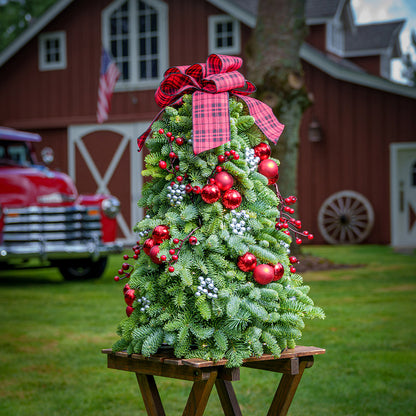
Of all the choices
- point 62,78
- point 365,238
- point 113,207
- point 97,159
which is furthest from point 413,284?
point 62,78

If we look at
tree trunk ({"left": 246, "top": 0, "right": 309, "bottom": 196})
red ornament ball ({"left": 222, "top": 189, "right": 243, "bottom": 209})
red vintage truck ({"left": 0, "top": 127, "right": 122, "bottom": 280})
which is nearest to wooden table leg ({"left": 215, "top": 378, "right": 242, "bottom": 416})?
red ornament ball ({"left": 222, "top": 189, "right": 243, "bottom": 209})

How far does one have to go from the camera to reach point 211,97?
8.09 feet

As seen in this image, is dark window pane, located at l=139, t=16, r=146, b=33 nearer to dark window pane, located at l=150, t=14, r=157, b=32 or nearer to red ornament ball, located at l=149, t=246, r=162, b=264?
dark window pane, located at l=150, t=14, r=157, b=32

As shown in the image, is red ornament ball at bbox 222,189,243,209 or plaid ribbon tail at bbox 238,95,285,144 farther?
plaid ribbon tail at bbox 238,95,285,144

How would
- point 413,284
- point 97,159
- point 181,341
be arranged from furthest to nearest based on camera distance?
point 97,159
point 413,284
point 181,341

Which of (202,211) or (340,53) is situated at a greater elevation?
(340,53)

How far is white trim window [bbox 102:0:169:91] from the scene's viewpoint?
15.8 metres

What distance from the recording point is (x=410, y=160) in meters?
14.5

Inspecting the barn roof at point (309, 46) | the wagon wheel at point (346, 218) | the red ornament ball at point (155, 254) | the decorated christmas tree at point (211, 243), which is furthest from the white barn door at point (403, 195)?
the red ornament ball at point (155, 254)

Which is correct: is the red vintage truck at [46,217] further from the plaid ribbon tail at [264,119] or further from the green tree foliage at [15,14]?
the green tree foliage at [15,14]

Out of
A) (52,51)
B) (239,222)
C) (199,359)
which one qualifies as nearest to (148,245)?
(239,222)

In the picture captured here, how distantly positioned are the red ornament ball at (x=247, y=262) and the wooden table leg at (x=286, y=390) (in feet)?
1.33

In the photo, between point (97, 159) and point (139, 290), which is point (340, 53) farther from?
point (139, 290)

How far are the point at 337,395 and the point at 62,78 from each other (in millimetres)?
13999
